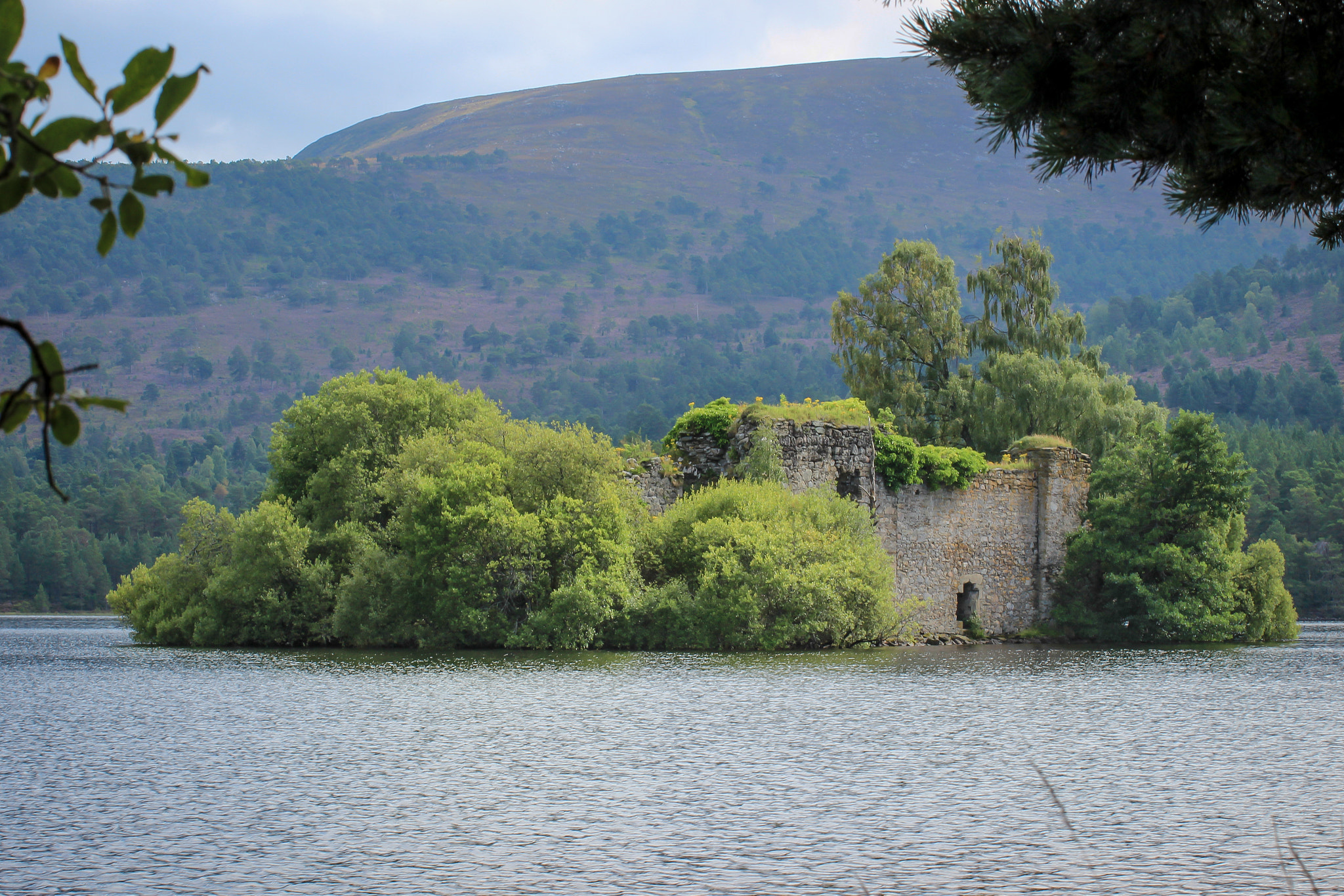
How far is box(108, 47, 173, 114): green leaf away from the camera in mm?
2025

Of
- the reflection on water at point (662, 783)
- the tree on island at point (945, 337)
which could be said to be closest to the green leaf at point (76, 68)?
the reflection on water at point (662, 783)

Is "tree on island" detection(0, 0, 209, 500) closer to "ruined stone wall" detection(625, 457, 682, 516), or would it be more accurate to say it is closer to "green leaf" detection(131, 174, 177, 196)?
"green leaf" detection(131, 174, 177, 196)

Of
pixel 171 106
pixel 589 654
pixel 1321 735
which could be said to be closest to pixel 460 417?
pixel 589 654

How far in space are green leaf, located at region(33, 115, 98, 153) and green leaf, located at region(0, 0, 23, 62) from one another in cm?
12

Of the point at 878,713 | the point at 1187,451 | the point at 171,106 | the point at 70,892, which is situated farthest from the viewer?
the point at 1187,451

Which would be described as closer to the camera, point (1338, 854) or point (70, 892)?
point (70, 892)

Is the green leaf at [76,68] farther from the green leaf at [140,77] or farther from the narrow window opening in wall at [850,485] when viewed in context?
the narrow window opening in wall at [850,485]

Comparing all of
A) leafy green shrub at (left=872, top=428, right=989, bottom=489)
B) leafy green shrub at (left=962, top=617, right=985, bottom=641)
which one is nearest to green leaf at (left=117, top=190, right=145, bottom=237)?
leafy green shrub at (left=872, top=428, right=989, bottom=489)

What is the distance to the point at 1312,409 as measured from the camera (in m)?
124

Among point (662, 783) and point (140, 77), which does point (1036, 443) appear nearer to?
point (662, 783)

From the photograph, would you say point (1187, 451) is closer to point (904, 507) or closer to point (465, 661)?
point (904, 507)

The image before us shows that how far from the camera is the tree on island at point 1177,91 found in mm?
4996

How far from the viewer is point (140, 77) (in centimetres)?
203

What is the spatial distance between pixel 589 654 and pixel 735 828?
51.6 ft
